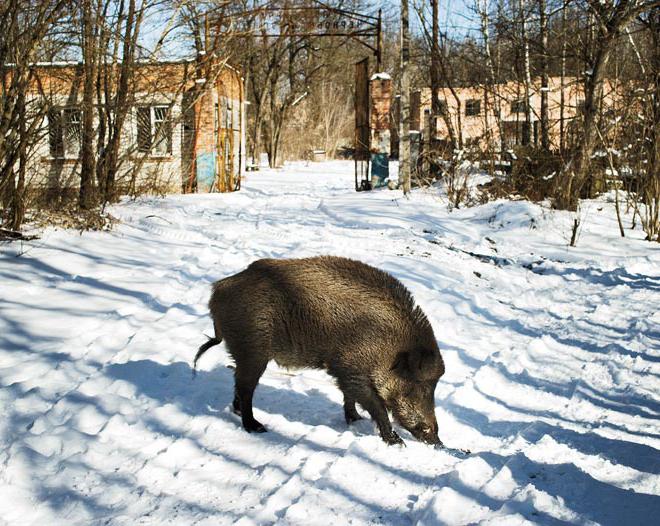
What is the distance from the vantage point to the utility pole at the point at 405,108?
1794 cm

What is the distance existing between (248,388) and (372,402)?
2.61 feet

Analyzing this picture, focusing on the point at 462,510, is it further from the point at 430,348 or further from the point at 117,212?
the point at 117,212

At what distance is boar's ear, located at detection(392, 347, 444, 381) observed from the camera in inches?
161

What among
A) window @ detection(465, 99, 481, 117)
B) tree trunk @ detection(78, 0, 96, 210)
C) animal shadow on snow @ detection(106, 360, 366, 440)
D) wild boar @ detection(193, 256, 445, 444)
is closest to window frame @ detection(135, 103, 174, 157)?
tree trunk @ detection(78, 0, 96, 210)

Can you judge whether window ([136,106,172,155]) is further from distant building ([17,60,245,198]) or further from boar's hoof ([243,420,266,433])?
boar's hoof ([243,420,266,433])

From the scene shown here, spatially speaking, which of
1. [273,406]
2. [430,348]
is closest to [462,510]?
[430,348]

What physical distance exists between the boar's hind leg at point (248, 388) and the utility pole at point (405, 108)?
14054 mm

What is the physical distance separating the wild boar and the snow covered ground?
26 centimetres

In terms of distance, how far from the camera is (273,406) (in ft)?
15.4

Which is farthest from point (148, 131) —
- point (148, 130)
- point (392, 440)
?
point (392, 440)

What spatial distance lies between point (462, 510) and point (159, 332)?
148 inches

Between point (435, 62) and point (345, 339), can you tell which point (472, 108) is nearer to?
point (435, 62)

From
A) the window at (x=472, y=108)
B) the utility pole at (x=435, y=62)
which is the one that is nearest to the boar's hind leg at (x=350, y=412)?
the window at (x=472, y=108)

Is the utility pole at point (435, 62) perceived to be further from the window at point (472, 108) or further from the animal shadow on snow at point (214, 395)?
the animal shadow on snow at point (214, 395)
